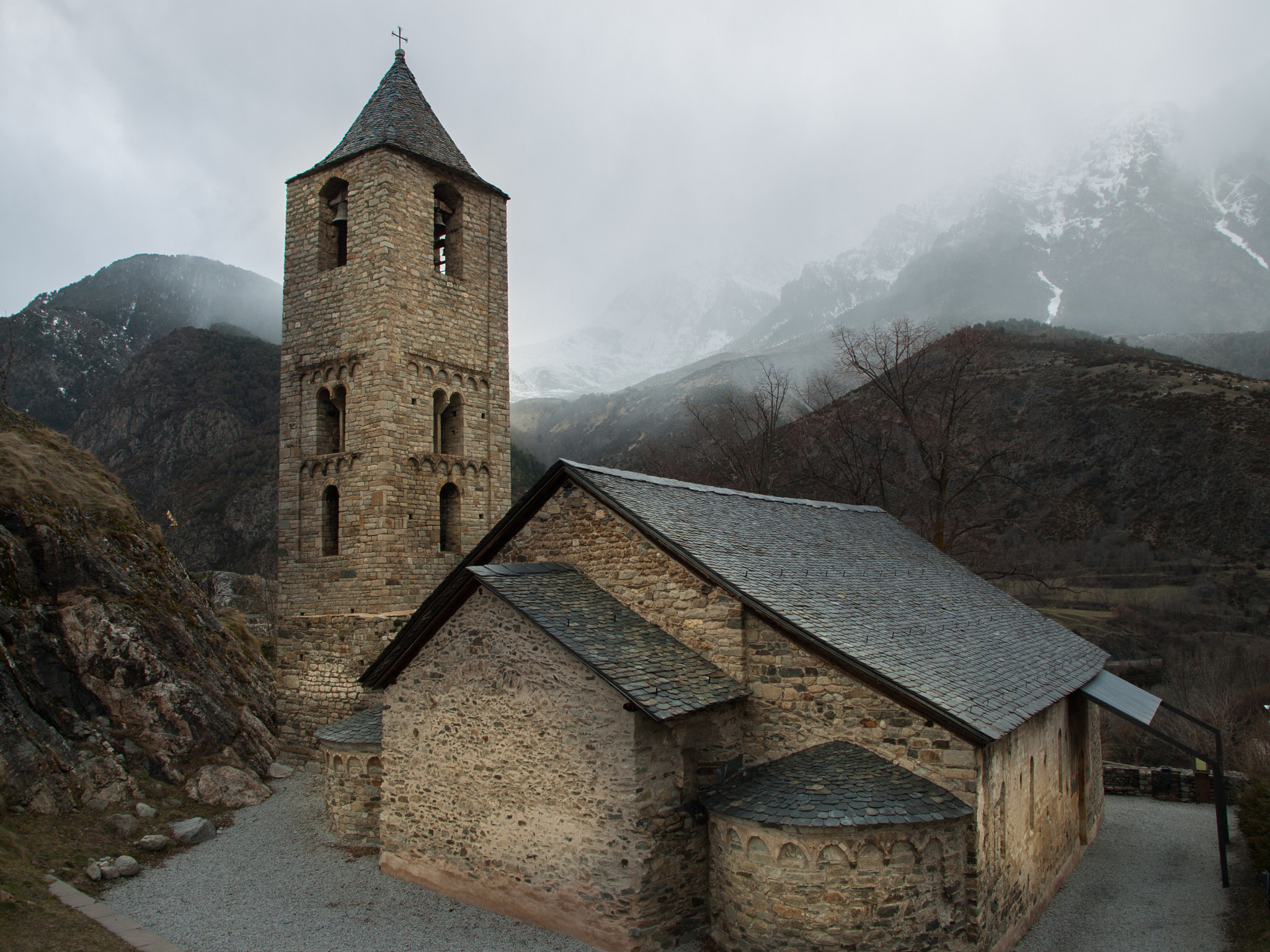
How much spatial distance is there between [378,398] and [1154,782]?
1711 centimetres

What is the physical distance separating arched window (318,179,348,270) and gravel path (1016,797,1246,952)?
16212 millimetres

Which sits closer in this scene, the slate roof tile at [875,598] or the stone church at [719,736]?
the stone church at [719,736]

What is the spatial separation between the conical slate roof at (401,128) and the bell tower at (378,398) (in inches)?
1.9

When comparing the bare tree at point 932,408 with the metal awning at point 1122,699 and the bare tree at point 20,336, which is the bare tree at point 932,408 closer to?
the metal awning at point 1122,699

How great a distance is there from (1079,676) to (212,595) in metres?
31.9

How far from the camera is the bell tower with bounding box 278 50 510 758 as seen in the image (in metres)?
14.5

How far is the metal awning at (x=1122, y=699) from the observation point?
9.98m

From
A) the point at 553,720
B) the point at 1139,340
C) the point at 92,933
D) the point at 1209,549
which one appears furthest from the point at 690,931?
the point at 1139,340

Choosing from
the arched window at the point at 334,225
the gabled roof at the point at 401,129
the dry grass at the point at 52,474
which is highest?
the gabled roof at the point at 401,129

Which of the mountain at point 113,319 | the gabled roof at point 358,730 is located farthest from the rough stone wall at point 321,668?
the mountain at point 113,319

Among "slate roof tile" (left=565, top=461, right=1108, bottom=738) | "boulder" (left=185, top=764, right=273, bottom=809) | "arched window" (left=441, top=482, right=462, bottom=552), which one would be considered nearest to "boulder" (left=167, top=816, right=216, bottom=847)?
"boulder" (left=185, top=764, right=273, bottom=809)

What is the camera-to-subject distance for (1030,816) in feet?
28.9

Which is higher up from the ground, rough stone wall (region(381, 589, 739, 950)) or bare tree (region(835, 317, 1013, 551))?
bare tree (region(835, 317, 1013, 551))

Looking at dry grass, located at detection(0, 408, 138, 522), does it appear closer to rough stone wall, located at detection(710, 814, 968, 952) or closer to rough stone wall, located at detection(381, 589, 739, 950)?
rough stone wall, located at detection(381, 589, 739, 950)
